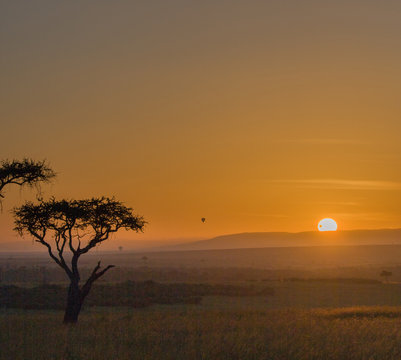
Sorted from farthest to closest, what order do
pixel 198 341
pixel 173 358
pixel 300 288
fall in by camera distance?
1. pixel 300 288
2. pixel 198 341
3. pixel 173 358

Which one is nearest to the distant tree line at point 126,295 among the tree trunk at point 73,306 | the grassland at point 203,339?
the tree trunk at point 73,306

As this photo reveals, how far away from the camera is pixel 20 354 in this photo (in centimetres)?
1955

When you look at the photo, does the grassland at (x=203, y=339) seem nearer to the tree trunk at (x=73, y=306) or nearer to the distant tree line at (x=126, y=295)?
the tree trunk at (x=73, y=306)

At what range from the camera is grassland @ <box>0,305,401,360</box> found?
19.4 m

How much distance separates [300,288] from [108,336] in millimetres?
43184

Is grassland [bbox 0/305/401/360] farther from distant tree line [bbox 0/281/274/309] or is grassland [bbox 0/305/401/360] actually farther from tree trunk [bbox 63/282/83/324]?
distant tree line [bbox 0/281/274/309]

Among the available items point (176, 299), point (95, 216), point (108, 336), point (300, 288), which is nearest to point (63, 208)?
point (95, 216)

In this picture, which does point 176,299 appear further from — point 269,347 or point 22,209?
point 269,347

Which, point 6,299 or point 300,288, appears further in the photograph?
point 300,288

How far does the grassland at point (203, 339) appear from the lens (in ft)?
63.8

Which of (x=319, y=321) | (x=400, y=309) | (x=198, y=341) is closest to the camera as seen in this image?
(x=198, y=341)

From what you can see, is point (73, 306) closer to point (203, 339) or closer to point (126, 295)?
point (203, 339)

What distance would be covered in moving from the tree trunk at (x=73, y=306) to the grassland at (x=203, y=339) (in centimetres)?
63

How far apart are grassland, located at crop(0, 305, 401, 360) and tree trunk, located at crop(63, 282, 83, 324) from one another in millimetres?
627
